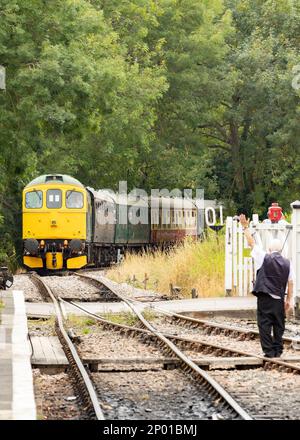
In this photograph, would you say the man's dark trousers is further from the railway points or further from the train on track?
the train on track

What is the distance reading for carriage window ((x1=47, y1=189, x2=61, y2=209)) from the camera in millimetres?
42688

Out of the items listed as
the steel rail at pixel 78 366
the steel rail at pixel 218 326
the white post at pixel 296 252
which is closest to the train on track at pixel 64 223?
the steel rail at pixel 218 326

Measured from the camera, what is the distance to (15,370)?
40.7 feet

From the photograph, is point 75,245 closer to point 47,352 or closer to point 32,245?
point 32,245

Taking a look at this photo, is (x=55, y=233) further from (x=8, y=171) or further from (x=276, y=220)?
(x=276, y=220)

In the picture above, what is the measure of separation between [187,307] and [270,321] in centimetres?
857

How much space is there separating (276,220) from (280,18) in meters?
38.0

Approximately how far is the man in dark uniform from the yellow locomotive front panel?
27787 mm

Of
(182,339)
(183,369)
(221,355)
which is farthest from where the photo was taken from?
(182,339)

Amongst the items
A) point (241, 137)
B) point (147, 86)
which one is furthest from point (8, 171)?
point (241, 137)

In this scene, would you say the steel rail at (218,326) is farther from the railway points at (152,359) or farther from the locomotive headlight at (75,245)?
the locomotive headlight at (75,245)

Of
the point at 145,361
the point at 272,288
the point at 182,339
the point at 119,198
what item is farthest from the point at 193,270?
the point at 119,198

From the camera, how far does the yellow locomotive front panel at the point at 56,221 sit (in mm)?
42625

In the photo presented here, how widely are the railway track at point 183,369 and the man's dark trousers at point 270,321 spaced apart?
982mm
